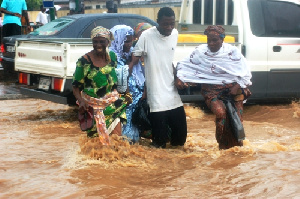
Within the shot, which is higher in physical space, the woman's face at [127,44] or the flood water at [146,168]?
the woman's face at [127,44]

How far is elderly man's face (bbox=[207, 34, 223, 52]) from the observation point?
691cm

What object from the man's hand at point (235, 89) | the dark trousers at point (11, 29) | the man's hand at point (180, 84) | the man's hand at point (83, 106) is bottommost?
the man's hand at point (83, 106)

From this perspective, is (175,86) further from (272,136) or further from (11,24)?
(11,24)

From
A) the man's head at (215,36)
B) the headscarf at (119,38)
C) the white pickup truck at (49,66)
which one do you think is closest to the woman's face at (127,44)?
the headscarf at (119,38)

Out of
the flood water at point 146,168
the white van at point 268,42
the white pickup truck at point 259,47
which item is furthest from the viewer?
the white van at point 268,42

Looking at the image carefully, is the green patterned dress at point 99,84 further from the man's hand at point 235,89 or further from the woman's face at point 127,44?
the man's hand at point 235,89

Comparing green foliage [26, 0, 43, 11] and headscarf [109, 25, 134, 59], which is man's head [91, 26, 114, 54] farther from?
green foliage [26, 0, 43, 11]

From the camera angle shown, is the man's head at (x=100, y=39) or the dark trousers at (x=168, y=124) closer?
the man's head at (x=100, y=39)

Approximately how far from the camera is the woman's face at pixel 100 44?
6.39 meters

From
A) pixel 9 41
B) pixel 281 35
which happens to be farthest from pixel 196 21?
pixel 9 41

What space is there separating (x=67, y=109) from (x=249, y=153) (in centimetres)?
507

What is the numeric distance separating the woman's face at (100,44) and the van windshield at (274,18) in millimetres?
4181

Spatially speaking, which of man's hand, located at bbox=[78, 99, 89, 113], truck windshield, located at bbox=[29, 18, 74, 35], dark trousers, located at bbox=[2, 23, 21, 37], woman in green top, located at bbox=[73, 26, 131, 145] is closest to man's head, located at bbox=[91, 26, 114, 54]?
woman in green top, located at bbox=[73, 26, 131, 145]

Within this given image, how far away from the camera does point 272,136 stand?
8758 mm
